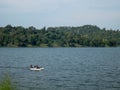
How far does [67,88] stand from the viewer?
34.1m

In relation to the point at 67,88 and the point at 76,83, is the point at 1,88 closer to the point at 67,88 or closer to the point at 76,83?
the point at 67,88

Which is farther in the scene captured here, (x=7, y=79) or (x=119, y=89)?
(x=119, y=89)

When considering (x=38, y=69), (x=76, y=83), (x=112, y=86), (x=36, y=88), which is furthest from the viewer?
(x=38, y=69)

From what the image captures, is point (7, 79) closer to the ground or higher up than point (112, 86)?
higher up

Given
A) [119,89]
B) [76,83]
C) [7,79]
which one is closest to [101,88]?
[119,89]

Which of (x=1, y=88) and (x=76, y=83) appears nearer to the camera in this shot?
(x=1, y=88)

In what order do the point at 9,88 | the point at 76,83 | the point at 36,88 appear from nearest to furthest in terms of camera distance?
the point at 9,88
the point at 36,88
the point at 76,83

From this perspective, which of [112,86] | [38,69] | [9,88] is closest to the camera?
[9,88]

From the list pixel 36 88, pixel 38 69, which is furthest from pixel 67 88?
pixel 38 69

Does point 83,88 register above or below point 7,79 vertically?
below

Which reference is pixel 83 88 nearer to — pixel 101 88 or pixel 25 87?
pixel 101 88

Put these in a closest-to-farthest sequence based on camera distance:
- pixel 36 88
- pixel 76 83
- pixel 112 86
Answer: pixel 36 88 < pixel 112 86 < pixel 76 83

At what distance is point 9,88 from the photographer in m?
14.8

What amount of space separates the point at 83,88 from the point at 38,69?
23.2 meters
